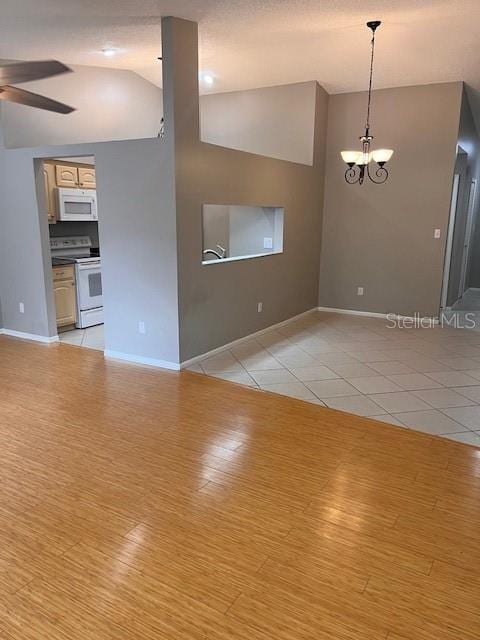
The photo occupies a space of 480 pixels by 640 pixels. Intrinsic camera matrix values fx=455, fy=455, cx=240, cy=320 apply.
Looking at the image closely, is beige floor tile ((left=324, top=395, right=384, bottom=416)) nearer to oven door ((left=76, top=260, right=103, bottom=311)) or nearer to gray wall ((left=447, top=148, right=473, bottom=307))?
oven door ((left=76, top=260, right=103, bottom=311))

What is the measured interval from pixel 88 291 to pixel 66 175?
1477 millimetres

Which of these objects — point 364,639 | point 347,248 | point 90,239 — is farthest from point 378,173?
point 364,639

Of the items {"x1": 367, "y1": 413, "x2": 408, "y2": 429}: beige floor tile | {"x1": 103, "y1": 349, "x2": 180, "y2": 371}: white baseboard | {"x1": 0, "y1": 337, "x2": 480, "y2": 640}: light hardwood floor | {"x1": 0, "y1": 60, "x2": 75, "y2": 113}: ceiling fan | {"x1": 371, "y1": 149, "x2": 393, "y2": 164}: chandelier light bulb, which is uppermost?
{"x1": 0, "y1": 60, "x2": 75, "y2": 113}: ceiling fan

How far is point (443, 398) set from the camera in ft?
12.3

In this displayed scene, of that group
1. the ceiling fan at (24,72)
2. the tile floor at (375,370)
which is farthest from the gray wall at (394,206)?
the ceiling fan at (24,72)

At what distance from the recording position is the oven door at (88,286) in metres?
5.73

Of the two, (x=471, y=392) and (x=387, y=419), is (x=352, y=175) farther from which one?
(x=387, y=419)

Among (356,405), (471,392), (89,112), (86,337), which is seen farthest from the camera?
(89,112)

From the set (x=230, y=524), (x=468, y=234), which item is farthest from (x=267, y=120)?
(x=230, y=524)

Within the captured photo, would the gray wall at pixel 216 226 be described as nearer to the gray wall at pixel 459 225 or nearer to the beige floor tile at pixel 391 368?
the beige floor tile at pixel 391 368

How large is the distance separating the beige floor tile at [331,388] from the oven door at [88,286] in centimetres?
323

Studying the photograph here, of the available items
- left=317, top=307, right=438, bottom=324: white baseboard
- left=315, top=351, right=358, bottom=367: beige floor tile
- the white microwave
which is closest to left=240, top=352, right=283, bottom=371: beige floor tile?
left=315, top=351, right=358, bottom=367: beige floor tile

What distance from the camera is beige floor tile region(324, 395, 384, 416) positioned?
351 cm

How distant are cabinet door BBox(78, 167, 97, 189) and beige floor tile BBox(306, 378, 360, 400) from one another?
3912 mm
